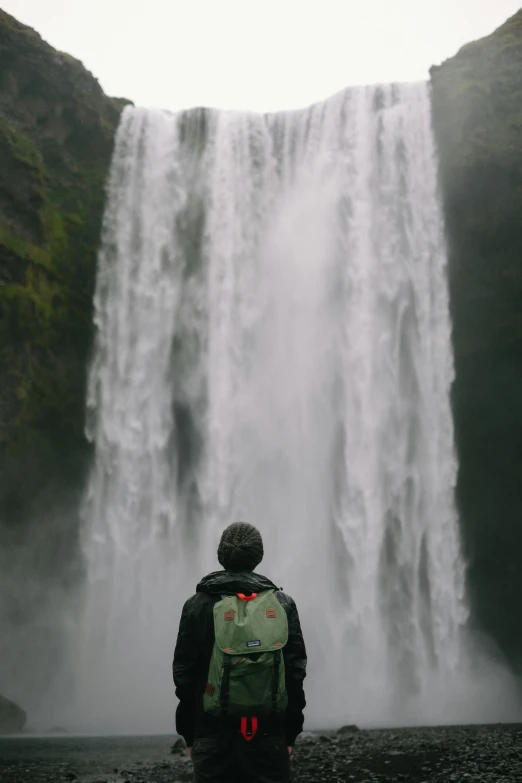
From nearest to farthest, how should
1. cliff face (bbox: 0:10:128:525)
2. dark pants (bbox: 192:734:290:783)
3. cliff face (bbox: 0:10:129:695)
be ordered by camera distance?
dark pants (bbox: 192:734:290:783), cliff face (bbox: 0:10:129:695), cliff face (bbox: 0:10:128:525)

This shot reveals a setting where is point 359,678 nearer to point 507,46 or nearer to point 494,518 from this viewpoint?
point 494,518

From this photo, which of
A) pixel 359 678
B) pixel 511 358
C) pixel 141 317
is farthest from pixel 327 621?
pixel 141 317

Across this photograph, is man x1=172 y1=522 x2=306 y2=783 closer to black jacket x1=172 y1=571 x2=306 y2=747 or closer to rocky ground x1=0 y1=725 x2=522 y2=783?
black jacket x1=172 y1=571 x2=306 y2=747

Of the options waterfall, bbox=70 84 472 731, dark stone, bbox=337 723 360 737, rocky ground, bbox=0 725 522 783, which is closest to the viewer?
rocky ground, bbox=0 725 522 783

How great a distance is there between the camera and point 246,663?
3.25 meters

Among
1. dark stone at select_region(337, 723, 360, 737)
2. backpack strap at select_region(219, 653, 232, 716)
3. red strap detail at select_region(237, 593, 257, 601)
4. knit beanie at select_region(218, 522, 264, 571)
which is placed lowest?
dark stone at select_region(337, 723, 360, 737)

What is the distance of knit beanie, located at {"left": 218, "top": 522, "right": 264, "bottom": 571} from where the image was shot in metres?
3.49

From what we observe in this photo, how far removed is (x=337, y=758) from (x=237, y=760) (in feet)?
29.0

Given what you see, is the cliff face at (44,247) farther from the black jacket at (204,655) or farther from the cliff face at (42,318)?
the black jacket at (204,655)

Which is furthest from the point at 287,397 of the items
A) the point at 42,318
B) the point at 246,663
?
the point at 246,663

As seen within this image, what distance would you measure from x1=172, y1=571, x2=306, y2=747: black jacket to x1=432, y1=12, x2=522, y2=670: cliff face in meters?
18.6

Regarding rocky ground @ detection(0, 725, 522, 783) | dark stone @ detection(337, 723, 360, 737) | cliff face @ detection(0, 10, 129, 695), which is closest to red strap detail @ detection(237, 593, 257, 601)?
rocky ground @ detection(0, 725, 522, 783)

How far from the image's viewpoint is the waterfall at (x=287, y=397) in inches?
798

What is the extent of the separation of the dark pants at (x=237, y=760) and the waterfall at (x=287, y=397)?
1656cm
